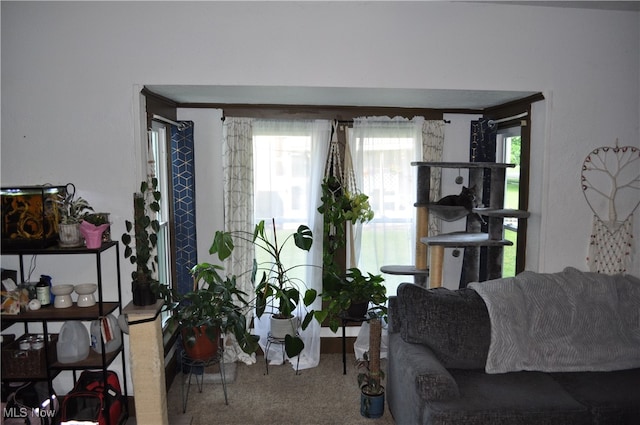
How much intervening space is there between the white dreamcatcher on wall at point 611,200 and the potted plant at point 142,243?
2.84 metres

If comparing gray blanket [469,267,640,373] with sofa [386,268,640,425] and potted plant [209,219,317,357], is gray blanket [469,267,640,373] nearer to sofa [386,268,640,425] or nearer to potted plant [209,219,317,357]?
sofa [386,268,640,425]

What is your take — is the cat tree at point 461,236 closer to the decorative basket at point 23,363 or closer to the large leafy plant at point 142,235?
the large leafy plant at point 142,235

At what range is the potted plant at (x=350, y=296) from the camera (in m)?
3.55

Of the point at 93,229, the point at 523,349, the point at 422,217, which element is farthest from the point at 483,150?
the point at 93,229

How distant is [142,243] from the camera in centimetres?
279

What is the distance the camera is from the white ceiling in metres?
3.02

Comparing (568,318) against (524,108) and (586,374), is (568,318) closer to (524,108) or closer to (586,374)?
(586,374)

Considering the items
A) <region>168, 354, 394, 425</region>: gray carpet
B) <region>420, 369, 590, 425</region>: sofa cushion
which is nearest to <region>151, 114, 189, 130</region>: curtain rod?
<region>168, 354, 394, 425</region>: gray carpet

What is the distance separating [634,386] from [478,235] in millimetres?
1375

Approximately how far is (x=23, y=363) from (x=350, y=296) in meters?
2.11

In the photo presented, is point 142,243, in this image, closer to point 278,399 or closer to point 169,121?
point 169,121

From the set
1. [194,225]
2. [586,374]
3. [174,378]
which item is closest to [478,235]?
[586,374]

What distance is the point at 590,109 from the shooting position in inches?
121

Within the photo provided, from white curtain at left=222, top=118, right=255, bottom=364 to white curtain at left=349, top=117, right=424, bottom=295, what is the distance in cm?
88
